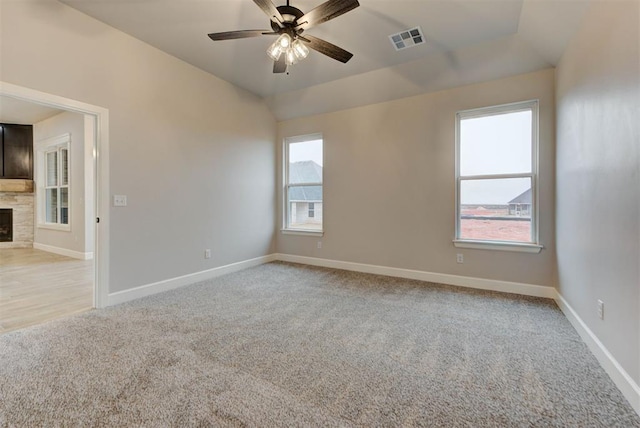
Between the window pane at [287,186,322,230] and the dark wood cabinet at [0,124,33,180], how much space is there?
6.28m

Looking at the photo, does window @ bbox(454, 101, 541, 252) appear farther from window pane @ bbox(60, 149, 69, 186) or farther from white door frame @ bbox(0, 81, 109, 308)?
window pane @ bbox(60, 149, 69, 186)

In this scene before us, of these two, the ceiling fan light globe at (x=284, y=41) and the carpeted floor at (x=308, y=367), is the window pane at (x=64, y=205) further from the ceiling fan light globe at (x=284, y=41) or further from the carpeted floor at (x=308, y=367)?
the ceiling fan light globe at (x=284, y=41)

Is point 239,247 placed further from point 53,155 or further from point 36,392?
Result: point 53,155

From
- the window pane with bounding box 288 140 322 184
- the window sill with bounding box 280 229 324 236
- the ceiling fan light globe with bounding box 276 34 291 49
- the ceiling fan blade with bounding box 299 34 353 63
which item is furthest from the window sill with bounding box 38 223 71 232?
the ceiling fan blade with bounding box 299 34 353 63

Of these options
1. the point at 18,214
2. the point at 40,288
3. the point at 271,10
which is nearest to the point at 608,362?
the point at 271,10

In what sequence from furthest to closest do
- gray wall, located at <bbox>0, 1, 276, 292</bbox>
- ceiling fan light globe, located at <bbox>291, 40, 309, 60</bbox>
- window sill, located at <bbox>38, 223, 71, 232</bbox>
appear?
window sill, located at <bbox>38, 223, 71, 232</bbox>
gray wall, located at <bbox>0, 1, 276, 292</bbox>
ceiling fan light globe, located at <bbox>291, 40, 309, 60</bbox>

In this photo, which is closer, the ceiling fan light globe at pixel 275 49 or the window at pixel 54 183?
the ceiling fan light globe at pixel 275 49

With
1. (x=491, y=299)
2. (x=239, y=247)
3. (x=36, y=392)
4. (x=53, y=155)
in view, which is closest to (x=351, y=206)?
(x=239, y=247)

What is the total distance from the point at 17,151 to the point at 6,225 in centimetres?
171

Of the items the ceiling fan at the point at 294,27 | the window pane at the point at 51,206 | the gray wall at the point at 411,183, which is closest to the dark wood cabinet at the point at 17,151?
the window pane at the point at 51,206

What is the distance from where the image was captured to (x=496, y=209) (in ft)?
12.1

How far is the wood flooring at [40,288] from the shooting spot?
9.37 feet

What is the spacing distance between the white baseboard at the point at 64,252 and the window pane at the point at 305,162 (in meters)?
4.27

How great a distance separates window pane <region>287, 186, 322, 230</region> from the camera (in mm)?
5142
